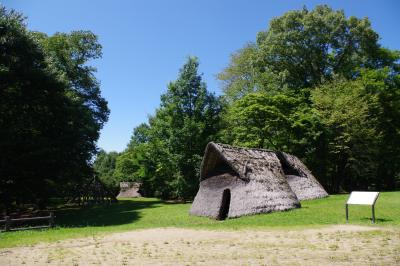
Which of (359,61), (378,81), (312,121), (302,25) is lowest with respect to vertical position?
(312,121)

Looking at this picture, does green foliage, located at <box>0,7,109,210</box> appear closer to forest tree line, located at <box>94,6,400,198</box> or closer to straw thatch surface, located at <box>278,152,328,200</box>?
forest tree line, located at <box>94,6,400,198</box>

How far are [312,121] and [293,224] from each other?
70.9 feet

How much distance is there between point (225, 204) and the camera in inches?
816

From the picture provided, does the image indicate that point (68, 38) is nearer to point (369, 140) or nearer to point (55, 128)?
point (55, 128)

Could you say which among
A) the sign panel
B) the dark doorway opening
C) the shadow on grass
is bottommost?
the shadow on grass

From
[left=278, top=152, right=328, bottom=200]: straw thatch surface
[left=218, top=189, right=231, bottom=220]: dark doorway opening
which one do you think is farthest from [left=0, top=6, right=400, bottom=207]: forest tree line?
[left=218, top=189, right=231, bottom=220]: dark doorway opening

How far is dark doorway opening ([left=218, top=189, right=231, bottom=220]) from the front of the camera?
66.0 ft

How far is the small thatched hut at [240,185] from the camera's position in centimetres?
1912

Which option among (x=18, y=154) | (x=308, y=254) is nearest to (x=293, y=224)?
(x=308, y=254)

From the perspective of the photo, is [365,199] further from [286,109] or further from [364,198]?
[286,109]

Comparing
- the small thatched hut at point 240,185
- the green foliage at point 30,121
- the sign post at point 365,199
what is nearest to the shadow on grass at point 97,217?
the green foliage at point 30,121

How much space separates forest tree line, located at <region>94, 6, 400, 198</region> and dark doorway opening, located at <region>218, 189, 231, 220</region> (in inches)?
540

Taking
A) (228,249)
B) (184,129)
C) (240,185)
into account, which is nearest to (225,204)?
(240,185)

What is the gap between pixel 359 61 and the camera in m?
40.3
